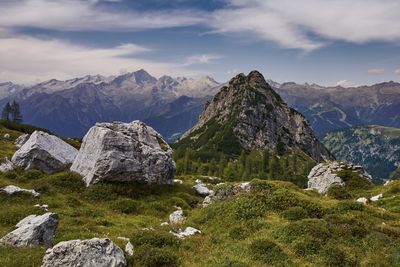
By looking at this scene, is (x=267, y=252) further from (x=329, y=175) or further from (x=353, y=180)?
(x=329, y=175)

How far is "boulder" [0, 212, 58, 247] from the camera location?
76.6ft

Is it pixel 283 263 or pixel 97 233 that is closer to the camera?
pixel 283 263

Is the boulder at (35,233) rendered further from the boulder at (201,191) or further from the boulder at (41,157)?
the boulder at (201,191)

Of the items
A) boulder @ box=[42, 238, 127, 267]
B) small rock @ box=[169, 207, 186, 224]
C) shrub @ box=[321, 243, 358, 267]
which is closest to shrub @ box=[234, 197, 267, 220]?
small rock @ box=[169, 207, 186, 224]

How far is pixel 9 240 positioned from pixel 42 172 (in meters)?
Answer: 27.9

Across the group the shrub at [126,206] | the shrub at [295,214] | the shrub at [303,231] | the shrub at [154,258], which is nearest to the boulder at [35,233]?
the shrub at [154,258]

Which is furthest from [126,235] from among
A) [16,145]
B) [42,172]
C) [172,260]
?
[16,145]

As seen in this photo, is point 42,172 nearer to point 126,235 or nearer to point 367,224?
point 126,235

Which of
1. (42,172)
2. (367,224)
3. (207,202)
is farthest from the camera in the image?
(42,172)

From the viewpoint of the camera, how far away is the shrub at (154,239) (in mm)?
25250

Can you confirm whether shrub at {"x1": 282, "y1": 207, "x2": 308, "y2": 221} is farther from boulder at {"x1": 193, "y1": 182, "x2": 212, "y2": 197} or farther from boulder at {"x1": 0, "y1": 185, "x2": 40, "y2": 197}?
boulder at {"x1": 0, "y1": 185, "x2": 40, "y2": 197}

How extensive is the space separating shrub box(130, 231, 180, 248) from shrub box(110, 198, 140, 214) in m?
13.1

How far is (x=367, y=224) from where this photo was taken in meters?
30.2

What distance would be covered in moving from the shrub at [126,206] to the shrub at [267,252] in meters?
17.3
